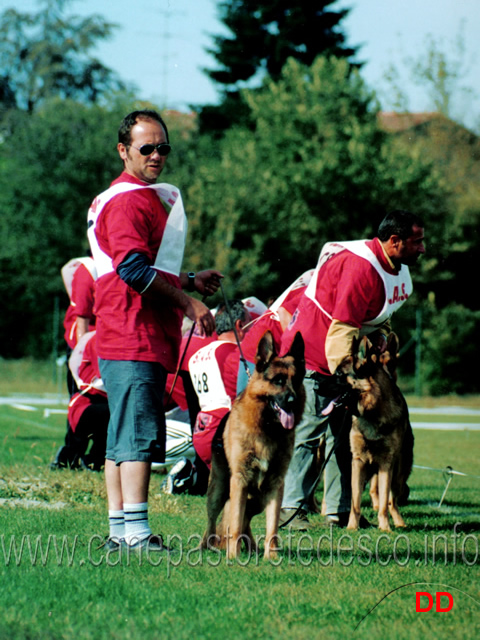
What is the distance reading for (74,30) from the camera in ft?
116

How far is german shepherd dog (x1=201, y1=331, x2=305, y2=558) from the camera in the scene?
4633mm

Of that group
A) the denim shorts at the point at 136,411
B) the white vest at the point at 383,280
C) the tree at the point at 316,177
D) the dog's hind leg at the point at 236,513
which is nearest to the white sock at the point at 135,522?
the denim shorts at the point at 136,411

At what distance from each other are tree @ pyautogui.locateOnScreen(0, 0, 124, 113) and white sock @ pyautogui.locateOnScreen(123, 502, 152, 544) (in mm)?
32801

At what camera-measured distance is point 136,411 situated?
426 cm

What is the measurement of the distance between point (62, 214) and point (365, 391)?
25.3 metres

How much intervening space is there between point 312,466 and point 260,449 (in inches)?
69.0

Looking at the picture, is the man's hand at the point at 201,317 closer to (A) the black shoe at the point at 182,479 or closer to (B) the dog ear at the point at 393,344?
(B) the dog ear at the point at 393,344

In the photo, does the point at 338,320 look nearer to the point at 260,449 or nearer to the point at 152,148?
the point at 260,449

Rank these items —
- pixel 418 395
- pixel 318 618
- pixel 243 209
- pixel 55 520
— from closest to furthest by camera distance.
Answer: pixel 318 618 → pixel 55 520 → pixel 418 395 → pixel 243 209

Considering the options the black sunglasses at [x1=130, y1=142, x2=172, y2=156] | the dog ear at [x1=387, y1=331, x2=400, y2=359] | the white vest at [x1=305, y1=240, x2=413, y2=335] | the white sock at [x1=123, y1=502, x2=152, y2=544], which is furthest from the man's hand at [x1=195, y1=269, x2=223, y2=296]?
the dog ear at [x1=387, y1=331, x2=400, y2=359]

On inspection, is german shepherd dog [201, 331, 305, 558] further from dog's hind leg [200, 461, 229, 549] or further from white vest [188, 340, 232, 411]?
white vest [188, 340, 232, 411]

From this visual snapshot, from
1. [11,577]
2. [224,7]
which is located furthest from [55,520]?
[224,7]

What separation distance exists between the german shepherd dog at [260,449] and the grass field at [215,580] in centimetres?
20

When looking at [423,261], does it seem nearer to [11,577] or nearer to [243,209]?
[243,209]
